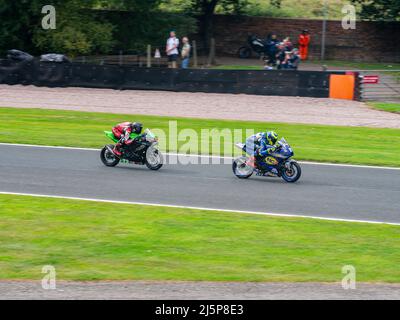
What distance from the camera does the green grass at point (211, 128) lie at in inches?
790

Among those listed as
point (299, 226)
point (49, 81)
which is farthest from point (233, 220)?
point (49, 81)

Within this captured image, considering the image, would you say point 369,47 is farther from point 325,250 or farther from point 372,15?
point 325,250

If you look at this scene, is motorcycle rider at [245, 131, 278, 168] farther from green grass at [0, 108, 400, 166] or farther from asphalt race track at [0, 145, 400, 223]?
green grass at [0, 108, 400, 166]

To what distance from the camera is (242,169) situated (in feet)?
55.5

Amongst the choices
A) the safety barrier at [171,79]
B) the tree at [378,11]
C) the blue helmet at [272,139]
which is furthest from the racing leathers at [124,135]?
the tree at [378,11]

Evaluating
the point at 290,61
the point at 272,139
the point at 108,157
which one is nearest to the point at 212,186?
the point at 272,139

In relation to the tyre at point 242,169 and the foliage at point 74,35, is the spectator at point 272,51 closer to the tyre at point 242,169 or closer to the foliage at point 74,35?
the foliage at point 74,35

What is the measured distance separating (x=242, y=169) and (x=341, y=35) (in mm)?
30856

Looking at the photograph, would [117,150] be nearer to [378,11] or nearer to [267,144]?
[267,144]

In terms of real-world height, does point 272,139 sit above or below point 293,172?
above

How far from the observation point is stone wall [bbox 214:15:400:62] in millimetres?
45594

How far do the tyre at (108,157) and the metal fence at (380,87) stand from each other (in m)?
14.3

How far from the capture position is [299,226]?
13.0 meters

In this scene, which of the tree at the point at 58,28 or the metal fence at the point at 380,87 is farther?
the tree at the point at 58,28
